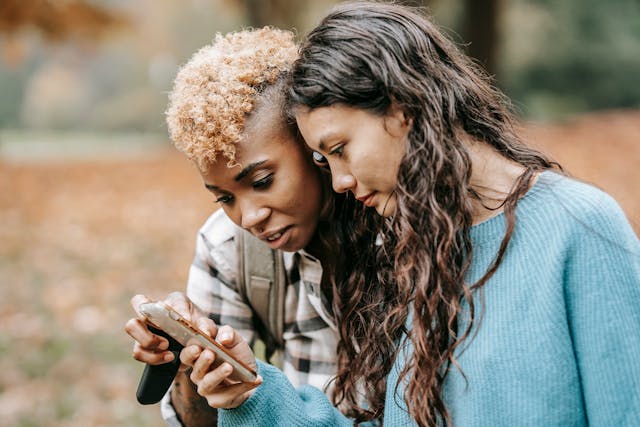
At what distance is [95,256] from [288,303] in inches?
204

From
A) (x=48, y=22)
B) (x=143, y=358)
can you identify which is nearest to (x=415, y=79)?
(x=143, y=358)

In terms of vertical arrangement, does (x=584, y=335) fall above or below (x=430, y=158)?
below

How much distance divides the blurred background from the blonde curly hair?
44.3 inches

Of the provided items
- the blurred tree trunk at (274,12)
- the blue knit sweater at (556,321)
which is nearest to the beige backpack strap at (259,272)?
the blue knit sweater at (556,321)

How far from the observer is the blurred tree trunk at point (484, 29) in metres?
11.1

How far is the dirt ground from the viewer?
451cm

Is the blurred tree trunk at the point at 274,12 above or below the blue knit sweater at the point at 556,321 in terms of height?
above

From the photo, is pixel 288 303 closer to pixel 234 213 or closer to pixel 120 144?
pixel 234 213

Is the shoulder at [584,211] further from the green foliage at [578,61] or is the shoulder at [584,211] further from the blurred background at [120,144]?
the green foliage at [578,61]

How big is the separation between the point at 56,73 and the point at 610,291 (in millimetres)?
21896

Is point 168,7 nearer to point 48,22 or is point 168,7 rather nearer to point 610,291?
point 48,22

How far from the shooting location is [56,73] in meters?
21.3

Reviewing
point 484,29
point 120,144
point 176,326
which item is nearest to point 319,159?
point 176,326

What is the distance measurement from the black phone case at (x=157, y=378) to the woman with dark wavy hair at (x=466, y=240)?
224 mm
